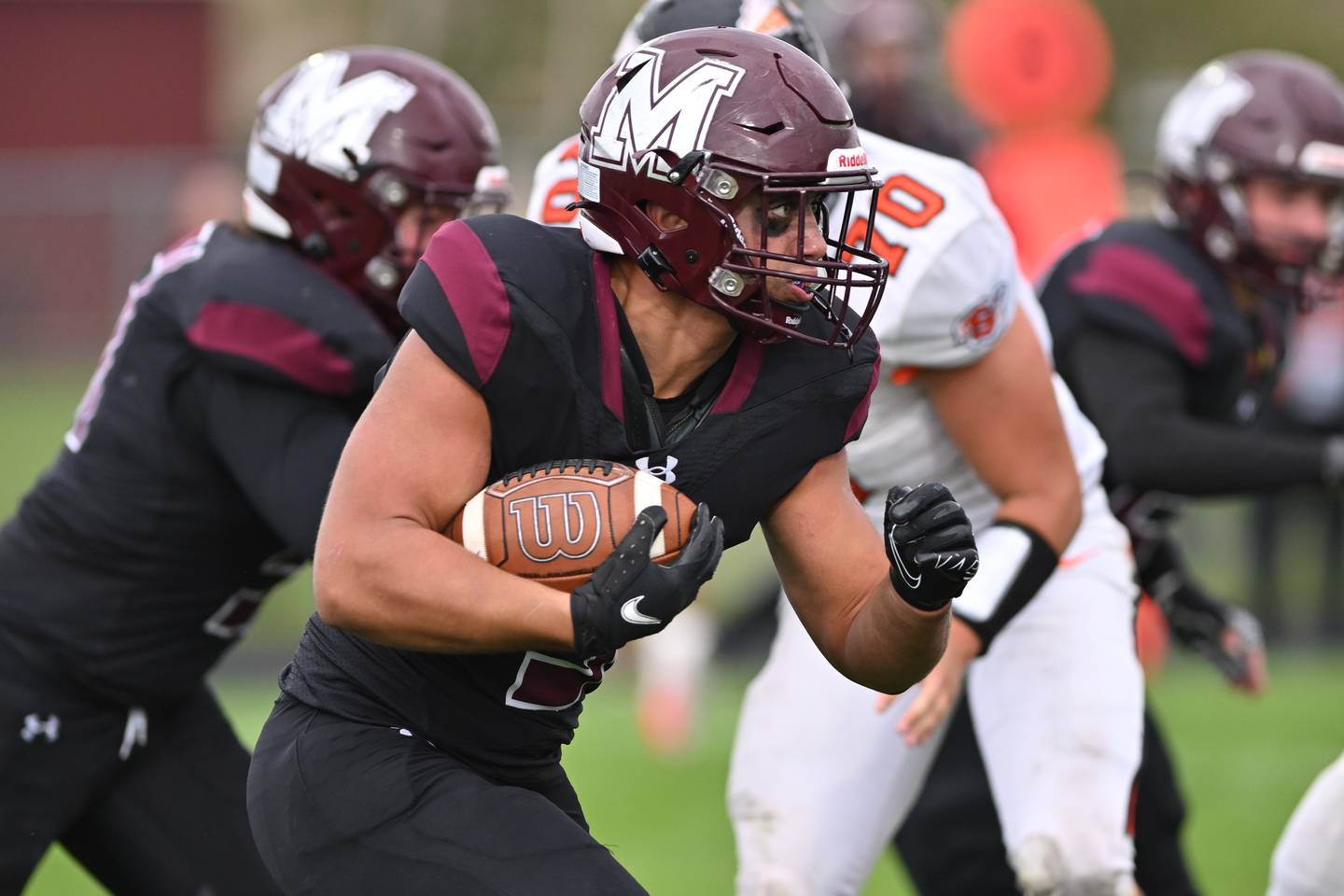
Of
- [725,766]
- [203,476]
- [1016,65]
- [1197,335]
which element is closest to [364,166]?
[203,476]

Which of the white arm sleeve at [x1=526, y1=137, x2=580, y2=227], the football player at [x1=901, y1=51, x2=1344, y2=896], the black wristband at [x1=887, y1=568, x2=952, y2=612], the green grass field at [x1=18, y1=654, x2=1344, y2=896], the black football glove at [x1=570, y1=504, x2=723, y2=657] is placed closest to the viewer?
the black football glove at [x1=570, y1=504, x2=723, y2=657]

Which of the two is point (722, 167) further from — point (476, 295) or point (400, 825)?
point (400, 825)

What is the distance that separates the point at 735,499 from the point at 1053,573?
1.22 metres

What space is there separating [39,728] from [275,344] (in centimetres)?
94

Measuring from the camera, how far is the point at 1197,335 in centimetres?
484

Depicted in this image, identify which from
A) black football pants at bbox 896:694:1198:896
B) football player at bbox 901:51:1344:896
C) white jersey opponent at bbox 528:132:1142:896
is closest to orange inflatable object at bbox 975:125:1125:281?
football player at bbox 901:51:1344:896

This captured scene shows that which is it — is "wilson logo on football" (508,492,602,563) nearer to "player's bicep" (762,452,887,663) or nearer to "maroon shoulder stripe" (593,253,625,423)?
"maroon shoulder stripe" (593,253,625,423)

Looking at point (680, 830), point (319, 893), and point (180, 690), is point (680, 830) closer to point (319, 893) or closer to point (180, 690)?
point (180, 690)

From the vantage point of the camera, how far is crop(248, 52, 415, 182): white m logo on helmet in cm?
408

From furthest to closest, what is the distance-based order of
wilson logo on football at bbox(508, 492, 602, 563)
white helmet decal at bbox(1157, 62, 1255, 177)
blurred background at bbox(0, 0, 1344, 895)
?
1. blurred background at bbox(0, 0, 1344, 895)
2. white helmet decal at bbox(1157, 62, 1255, 177)
3. wilson logo on football at bbox(508, 492, 602, 563)

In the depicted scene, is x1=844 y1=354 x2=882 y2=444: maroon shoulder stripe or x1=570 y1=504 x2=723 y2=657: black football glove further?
x1=844 y1=354 x2=882 y2=444: maroon shoulder stripe

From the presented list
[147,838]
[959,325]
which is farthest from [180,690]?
[959,325]

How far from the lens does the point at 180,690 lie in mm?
4012

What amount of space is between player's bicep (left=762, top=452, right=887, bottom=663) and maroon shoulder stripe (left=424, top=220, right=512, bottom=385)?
0.58m
